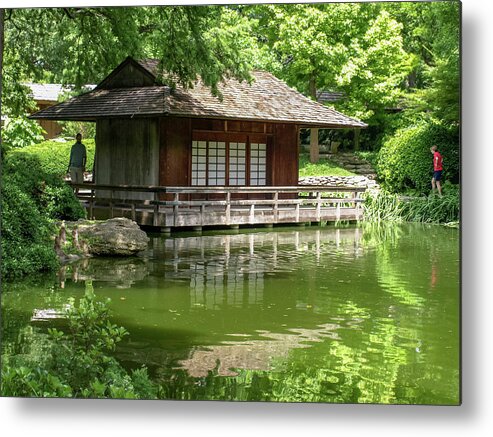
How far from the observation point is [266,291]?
30.3 feet

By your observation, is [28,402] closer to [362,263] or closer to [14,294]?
→ [14,294]

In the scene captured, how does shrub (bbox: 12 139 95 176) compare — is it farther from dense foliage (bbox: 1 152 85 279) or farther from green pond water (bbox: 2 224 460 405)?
green pond water (bbox: 2 224 460 405)

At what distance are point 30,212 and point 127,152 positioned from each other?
5689mm

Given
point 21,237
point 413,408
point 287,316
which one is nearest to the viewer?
point 413,408

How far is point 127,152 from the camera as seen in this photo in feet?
50.9

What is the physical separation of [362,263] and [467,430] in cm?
491

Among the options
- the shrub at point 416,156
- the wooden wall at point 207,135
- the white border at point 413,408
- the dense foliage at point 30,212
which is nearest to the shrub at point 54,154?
the dense foliage at point 30,212

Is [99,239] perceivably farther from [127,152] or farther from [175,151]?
[175,151]

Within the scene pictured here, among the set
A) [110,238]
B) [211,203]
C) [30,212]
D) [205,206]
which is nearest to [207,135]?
[211,203]

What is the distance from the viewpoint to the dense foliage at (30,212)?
31.0 feet

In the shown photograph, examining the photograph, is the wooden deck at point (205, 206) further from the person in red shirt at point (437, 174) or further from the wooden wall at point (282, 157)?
the person in red shirt at point (437, 174)

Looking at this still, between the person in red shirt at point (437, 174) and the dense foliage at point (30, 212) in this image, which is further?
the dense foliage at point (30, 212)

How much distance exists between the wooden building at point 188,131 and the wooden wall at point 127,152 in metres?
0.01

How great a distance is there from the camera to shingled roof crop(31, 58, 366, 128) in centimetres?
1339
